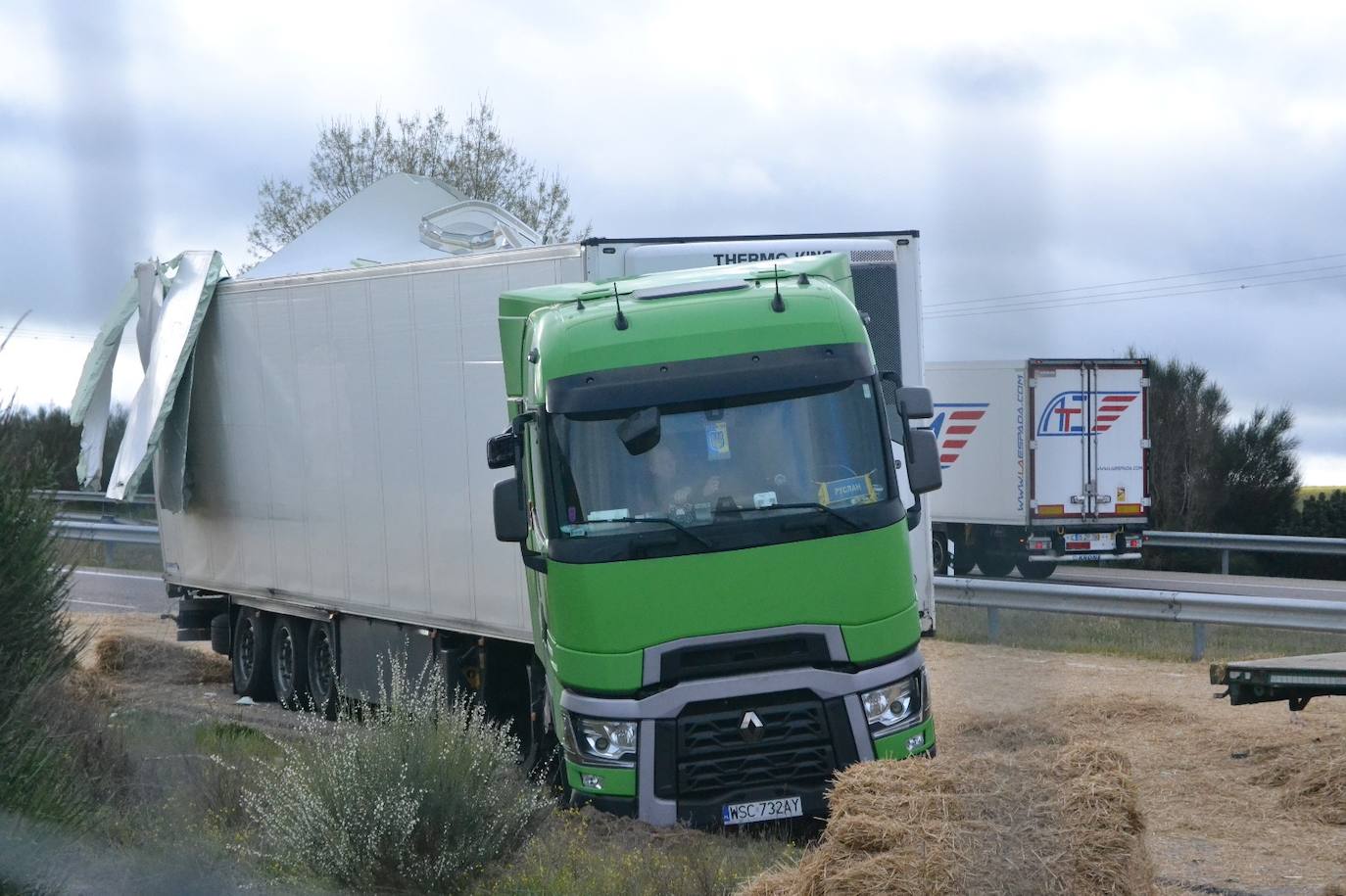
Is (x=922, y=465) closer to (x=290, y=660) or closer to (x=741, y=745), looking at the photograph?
(x=741, y=745)

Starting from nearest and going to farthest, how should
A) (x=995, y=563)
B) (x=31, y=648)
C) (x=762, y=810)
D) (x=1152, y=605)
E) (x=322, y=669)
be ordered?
(x=31, y=648) → (x=762, y=810) → (x=322, y=669) → (x=1152, y=605) → (x=995, y=563)

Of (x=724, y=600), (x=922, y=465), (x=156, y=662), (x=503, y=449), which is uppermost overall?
(x=503, y=449)

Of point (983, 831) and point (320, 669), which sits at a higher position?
point (983, 831)

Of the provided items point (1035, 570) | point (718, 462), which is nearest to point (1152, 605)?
point (718, 462)

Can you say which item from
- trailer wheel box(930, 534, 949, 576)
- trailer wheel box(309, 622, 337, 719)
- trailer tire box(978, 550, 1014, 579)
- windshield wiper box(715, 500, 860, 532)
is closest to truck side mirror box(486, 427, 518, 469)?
windshield wiper box(715, 500, 860, 532)

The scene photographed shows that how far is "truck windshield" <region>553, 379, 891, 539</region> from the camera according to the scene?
27.6 feet

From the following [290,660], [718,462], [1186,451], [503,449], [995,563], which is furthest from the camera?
[1186,451]

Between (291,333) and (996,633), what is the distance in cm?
833

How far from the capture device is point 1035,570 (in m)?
31.4

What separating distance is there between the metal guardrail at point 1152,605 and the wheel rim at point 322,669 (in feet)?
22.2

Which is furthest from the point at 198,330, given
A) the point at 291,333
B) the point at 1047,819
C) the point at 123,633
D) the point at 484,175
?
the point at 484,175

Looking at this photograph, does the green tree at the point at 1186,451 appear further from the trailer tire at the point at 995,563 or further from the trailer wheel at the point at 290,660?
the trailer wheel at the point at 290,660

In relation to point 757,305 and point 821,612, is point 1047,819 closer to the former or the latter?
point 821,612

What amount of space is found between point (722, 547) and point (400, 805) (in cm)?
211
